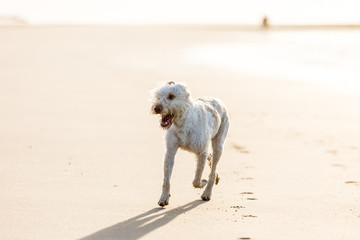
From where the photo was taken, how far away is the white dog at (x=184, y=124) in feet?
19.5

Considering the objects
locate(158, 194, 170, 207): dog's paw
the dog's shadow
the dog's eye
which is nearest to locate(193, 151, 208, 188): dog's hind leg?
the dog's shadow

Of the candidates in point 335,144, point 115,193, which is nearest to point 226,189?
point 115,193

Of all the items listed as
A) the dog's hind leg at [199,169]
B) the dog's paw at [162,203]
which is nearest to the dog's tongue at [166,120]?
the dog's hind leg at [199,169]

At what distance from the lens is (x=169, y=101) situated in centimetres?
593

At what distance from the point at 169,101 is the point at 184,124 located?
0.29 m

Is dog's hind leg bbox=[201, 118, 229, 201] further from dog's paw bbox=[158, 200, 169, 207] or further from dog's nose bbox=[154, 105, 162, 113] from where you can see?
dog's nose bbox=[154, 105, 162, 113]

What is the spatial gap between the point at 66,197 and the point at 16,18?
438ft

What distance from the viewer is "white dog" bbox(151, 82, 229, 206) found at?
234 inches

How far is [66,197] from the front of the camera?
239 inches

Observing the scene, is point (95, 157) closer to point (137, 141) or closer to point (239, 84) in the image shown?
point (137, 141)

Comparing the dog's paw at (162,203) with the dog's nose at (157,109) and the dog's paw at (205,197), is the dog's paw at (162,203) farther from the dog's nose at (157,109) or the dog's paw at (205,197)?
the dog's nose at (157,109)

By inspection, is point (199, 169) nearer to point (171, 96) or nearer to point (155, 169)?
point (171, 96)

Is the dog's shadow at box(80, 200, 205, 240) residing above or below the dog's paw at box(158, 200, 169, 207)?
below

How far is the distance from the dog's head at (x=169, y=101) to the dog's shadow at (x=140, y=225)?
2.53 ft
